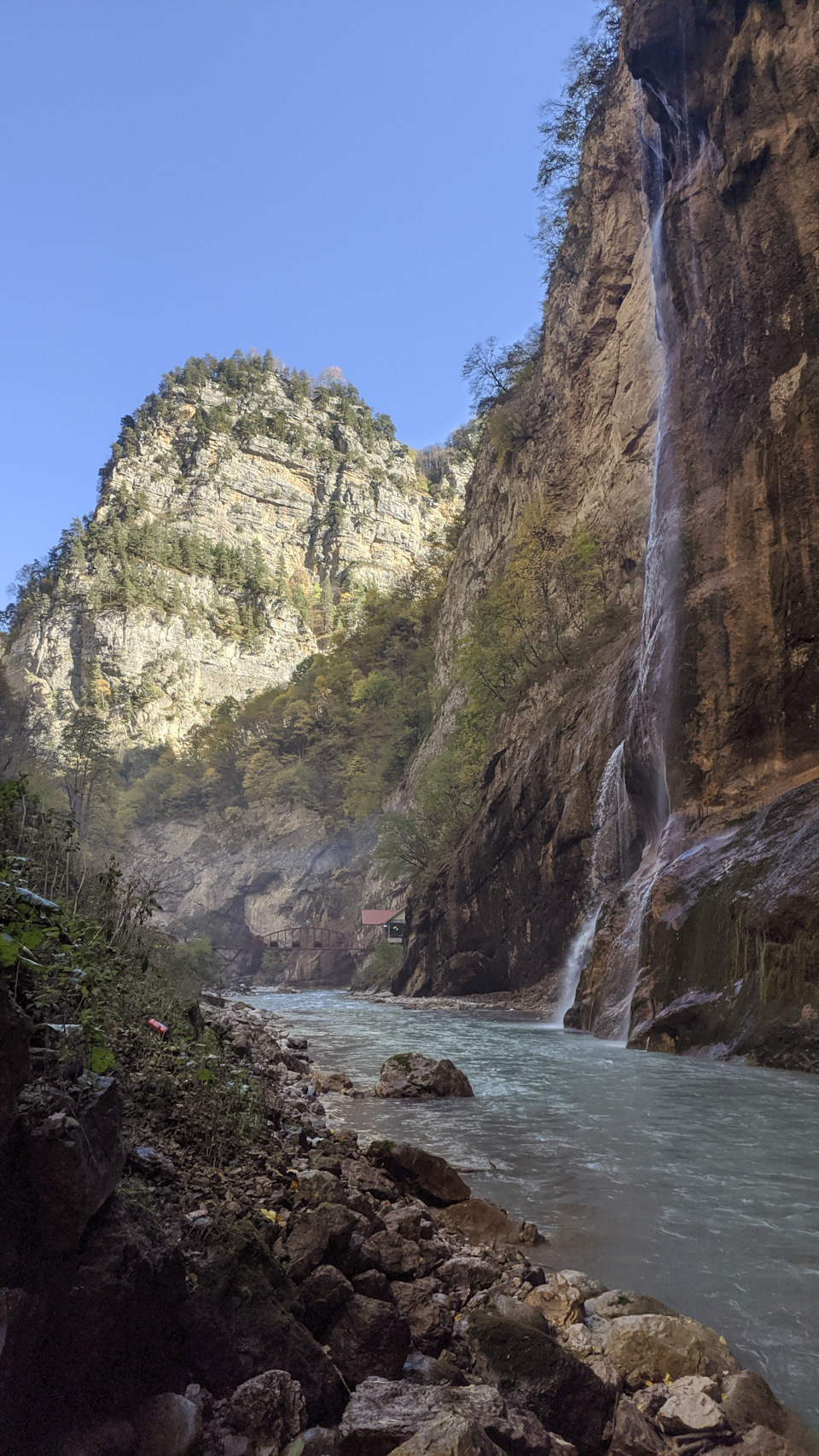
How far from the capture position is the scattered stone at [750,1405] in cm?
306

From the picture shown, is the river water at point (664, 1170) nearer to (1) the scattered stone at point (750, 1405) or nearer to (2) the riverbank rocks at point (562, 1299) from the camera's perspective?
(1) the scattered stone at point (750, 1405)

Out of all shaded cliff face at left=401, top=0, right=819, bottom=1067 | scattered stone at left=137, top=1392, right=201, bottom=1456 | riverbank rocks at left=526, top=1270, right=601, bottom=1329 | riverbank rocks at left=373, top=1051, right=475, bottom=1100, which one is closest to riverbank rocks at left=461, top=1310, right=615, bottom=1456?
riverbank rocks at left=526, top=1270, right=601, bottom=1329

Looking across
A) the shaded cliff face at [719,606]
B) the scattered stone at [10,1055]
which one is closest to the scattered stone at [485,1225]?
the scattered stone at [10,1055]

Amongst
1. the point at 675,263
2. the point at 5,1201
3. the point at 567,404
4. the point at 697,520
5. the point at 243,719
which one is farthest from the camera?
the point at 243,719

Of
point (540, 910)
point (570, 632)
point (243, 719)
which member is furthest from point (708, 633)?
point (243, 719)

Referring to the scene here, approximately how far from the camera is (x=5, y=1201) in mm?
2436

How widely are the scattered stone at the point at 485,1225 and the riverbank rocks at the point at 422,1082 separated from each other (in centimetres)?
492

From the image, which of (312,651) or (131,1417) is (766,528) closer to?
(131,1417)

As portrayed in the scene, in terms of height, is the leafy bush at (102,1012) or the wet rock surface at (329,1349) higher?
the leafy bush at (102,1012)

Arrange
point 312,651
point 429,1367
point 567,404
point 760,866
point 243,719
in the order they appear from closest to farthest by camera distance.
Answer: point 429,1367
point 760,866
point 567,404
point 243,719
point 312,651

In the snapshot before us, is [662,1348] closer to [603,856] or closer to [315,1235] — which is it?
[315,1235]

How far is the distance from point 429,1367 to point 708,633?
1549 cm

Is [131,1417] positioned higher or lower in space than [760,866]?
lower

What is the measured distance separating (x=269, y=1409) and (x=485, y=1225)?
2825mm
